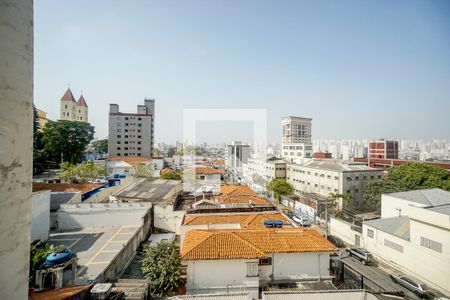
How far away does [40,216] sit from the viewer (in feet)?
42.8

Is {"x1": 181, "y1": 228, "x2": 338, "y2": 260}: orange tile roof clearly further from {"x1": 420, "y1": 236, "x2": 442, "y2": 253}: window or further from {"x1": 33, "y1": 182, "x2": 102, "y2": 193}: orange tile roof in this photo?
{"x1": 33, "y1": 182, "x2": 102, "y2": 193}: orange tile roof

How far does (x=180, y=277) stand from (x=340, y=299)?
4991 mm

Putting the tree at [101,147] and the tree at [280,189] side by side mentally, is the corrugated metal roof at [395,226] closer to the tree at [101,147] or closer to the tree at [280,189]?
the tree at [280,189]

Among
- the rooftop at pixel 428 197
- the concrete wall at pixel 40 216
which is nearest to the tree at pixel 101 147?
the concrete wall at pixel 40 216

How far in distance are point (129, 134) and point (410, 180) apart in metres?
50.3

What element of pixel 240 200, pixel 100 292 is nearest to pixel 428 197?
pixel 240 200

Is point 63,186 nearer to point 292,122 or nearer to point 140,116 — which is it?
point 140,116

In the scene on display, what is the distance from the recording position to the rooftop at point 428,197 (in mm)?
15164

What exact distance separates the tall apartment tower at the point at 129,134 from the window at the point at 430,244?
51314mm

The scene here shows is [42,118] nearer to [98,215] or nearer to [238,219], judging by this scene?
[98,215]

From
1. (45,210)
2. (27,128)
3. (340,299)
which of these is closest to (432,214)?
(340,299)

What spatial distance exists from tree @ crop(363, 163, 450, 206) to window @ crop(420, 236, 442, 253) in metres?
14.0

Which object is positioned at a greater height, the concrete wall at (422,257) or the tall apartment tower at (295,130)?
the tall apartment tower at (295,130)

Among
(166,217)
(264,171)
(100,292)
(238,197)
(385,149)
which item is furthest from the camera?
(385,149)
